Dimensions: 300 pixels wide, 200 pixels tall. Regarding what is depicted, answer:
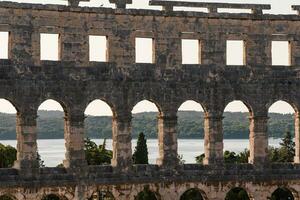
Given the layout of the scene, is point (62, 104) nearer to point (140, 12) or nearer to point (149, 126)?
point (140, 12)

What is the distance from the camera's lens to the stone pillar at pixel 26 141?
36.8m

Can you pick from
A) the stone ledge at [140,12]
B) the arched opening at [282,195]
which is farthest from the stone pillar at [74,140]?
the arched opening at [282,195]

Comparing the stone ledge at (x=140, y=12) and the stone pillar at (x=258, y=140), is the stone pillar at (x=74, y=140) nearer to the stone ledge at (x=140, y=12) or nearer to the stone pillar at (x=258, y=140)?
the stone ledge at (x=140, y=12)

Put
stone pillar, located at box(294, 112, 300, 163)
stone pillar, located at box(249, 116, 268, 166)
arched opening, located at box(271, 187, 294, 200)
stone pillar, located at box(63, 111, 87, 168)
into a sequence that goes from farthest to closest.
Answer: arched opening, located at box(271, 187, 294, 200) → stone pillar, located at box(294, 112, 300, 163) → stone pillar, located at box(249, 116, 268, 166) → stone pillar, located at box(63, 111, 87, 168)

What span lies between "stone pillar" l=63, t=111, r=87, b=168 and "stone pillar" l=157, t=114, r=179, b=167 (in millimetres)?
3382

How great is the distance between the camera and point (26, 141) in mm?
36969

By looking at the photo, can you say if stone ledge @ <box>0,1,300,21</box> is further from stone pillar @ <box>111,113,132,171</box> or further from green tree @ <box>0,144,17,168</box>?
green tree @ <box>0,144,17,168</box>

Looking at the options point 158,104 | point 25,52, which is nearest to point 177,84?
point 158,104

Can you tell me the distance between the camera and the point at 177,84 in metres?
39.2

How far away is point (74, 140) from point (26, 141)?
6.48 feet

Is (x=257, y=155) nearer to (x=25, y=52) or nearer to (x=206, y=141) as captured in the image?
(x=206, y=141)

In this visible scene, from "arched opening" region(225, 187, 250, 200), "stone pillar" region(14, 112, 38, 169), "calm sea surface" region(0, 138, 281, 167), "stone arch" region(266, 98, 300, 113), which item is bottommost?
"arched opening" region(225, 187, 250, 200)

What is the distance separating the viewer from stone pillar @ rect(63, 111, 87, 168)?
1480 inches

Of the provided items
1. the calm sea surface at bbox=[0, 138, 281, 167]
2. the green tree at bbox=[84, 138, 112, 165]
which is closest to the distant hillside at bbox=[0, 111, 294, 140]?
the calm sea surface at bbox=[0, 138, 281, 167]
